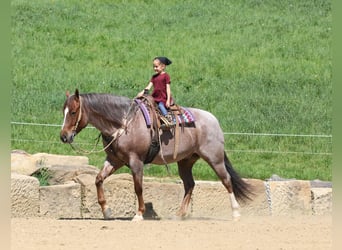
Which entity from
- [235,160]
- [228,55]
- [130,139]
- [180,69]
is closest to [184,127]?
[130,139]

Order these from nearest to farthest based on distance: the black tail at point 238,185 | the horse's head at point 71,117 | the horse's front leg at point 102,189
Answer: the horse's head at point 71,117, the horse's front leg at point 102,189, the black tail at point 238,185

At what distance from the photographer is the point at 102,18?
78.9ft

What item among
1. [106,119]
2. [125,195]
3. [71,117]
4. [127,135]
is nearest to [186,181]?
[125,195]

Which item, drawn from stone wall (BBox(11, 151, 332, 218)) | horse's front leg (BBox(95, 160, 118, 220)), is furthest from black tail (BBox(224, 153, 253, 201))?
horse's front leg (BBox(95, 160, 118, 220))

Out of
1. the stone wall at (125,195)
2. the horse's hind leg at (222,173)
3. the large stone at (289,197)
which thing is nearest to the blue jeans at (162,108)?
the horse's hind leg at (222,173)

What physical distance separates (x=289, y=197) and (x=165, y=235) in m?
3.80

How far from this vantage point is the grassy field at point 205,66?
14414 millimetres

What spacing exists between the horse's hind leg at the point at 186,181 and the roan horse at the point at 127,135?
13mm

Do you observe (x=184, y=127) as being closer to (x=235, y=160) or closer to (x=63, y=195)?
(x=63, y=195)

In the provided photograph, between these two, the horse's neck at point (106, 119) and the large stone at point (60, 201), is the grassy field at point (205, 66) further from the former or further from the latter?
the horse's neck at point (106, 119)

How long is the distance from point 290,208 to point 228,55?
1051 cm

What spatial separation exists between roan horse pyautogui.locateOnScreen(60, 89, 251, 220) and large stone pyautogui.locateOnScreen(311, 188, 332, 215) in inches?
57.7

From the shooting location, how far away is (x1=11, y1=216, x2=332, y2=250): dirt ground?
22.7 ft

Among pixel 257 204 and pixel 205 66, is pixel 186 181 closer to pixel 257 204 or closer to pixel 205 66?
pixel 257 204
